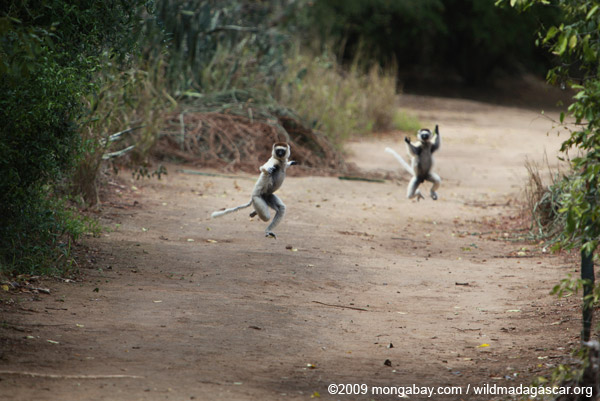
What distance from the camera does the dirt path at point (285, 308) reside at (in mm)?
4750

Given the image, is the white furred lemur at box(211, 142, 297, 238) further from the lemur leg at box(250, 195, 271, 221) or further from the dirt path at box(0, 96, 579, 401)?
the dirt path at box(0, 96, 579, 401)

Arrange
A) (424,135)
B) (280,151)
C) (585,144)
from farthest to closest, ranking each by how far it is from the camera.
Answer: (424,135) < (280,151) < (585,144)

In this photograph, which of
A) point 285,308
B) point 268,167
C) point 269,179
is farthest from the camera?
point 269,179

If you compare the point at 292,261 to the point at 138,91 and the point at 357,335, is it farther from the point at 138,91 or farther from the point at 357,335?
the point at 138,91

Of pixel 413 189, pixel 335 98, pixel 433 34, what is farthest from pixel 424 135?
pixel 433 34

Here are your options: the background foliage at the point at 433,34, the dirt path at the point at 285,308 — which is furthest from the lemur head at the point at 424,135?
the background foliage at the point at 433,34

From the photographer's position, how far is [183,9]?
54.3 feet

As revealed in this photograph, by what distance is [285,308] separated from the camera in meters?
6.52

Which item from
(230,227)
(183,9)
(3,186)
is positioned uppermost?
(183,9)

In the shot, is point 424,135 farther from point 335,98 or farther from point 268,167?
point 335,98

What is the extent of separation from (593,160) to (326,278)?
3827mm

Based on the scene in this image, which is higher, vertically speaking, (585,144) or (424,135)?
(585,144)

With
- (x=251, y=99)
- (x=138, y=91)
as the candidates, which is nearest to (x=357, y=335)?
(x=138, y=91)

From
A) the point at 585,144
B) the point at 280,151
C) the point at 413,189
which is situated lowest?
the point at 413,189
